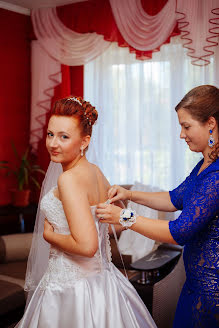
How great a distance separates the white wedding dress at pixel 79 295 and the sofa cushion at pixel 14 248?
76.7 inches

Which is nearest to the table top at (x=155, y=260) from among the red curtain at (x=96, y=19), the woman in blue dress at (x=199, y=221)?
the woman in blue dress at (x=199, y=221)

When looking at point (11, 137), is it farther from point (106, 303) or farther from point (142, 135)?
point (106, 303)

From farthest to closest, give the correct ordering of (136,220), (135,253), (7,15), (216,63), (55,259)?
(7,15)
(216,63)
(135,253)
(55,259)
(136,220)

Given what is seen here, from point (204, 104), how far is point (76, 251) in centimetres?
81

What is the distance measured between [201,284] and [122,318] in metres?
0.38

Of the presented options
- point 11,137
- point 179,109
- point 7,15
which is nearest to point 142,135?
point 11,137

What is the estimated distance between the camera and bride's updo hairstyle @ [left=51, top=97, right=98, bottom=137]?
1748mm

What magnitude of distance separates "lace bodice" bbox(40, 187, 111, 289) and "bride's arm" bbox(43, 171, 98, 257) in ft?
0.40

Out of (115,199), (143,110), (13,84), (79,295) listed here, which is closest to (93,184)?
(115,199)

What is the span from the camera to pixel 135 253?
11.7 ft

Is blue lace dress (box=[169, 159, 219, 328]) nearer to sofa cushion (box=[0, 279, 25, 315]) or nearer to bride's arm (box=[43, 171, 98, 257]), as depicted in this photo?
bride's arm (box=[43, 171, 98, 257])

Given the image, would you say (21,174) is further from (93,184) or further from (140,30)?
(93,184)

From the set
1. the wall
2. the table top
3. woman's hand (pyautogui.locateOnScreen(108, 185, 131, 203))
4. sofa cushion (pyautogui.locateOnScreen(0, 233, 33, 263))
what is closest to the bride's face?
woman's hand (pyautogui.locateOnScreen(108, 185, 131, 203))

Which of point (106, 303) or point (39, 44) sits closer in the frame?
point (106, 303)
